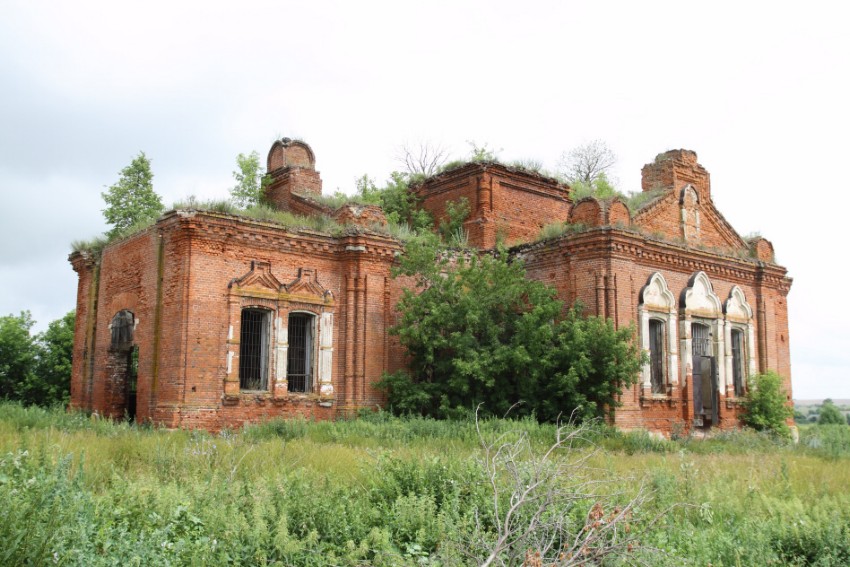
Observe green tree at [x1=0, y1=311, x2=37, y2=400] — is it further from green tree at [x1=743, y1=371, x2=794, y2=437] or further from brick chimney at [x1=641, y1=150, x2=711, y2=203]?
green tree at [x1=743, y1=371, x2=794, y2=437]

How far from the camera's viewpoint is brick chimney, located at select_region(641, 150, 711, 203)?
2238 centimetres

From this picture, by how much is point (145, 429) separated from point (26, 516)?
10.4 m

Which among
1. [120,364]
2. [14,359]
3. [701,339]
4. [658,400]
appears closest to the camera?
[658,400]

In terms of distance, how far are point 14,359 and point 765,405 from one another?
2567 cm

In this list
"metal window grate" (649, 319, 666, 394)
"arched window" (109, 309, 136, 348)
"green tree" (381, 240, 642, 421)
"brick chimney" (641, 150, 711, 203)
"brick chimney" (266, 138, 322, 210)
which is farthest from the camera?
"brick chimney" (266, 138, 322, 210)

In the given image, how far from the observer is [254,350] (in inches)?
695

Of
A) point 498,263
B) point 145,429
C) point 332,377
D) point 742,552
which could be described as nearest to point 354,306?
point 332,377

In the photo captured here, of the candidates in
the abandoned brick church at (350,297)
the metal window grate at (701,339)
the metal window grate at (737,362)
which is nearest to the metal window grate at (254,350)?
the abandoned brick church at (350,297)

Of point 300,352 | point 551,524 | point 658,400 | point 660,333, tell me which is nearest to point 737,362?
point 660,333

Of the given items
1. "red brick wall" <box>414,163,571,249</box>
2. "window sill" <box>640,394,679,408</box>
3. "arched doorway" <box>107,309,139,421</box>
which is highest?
"red brick wall" <box>414,163,571,249</box>

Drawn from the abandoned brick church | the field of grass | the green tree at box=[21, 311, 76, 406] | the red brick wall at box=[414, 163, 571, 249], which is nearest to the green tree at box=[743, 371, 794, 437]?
the abandoned brick church

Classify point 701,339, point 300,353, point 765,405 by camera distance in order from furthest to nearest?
point 765,405 < point 701,339 < point 300,353

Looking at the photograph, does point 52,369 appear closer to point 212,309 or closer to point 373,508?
point 212,309

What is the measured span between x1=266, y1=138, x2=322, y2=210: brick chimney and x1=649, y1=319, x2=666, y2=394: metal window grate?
10.8 meters
